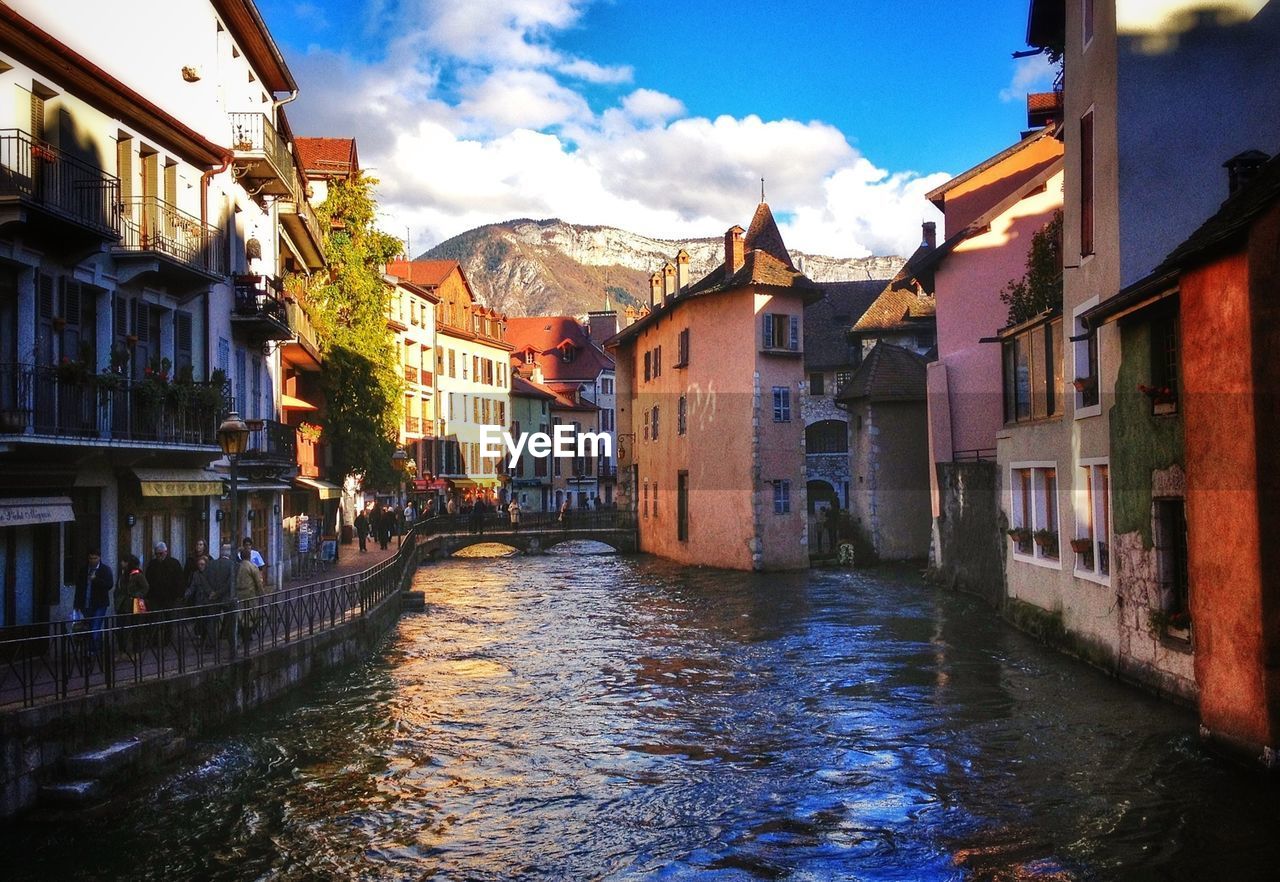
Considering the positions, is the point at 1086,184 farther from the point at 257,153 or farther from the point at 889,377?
the point at 889,377

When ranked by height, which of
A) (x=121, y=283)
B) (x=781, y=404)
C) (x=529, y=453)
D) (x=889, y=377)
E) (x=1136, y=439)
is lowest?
(x=1136, y=439)

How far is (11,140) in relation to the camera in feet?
50.3

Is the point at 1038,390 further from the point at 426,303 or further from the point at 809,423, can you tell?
the point at 426,303

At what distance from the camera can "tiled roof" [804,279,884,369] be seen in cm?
A: 5772

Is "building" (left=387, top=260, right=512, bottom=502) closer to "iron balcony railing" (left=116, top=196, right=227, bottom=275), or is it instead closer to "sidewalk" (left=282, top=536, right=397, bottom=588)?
"sidewalk" (left=282, top=536, right=397, bottom=588)

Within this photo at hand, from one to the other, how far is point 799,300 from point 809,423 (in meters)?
17.2

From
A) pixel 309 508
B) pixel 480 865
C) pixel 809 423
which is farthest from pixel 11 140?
pixel 809 423

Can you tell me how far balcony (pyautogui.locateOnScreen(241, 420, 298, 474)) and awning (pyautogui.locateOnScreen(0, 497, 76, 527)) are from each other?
759cm

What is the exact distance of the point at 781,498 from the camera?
39844 mm

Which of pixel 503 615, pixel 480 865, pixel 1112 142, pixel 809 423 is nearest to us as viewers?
pixel 480 865

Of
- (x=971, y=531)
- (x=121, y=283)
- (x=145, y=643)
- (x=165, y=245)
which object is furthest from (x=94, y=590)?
(x=971, y=531)

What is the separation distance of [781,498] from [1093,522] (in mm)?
21022

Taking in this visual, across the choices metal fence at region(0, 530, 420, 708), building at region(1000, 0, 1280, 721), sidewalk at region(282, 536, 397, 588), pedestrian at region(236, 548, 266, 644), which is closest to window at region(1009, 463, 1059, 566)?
building at region(1000, 0, 1280, 721)

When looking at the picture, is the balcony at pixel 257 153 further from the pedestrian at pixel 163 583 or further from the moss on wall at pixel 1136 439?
the moss on wall at pixel 1136 439
